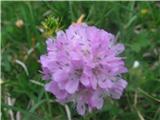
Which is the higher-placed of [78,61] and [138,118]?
[78,61]

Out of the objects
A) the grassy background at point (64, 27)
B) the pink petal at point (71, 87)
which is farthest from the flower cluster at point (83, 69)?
the grassy background at point (64, 27)

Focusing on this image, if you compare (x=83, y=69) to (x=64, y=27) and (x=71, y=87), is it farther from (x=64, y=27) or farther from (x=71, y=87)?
(x=64, y=27)

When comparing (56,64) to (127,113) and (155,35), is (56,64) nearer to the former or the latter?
(127,113)

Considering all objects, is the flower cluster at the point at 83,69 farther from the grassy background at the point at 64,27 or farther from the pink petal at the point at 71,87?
the grassy background at the point at 64,27

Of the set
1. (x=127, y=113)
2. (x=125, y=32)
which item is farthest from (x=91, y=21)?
(x=127, y=113)

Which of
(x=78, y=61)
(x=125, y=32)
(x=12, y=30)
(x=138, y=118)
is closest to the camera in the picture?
(x=78, y=61)

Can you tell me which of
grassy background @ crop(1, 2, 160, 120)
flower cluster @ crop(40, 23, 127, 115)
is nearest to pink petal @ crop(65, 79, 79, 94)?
flower cluster @ crop(40, 23, 127, 115)

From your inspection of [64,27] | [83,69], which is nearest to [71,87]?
[83,69]
